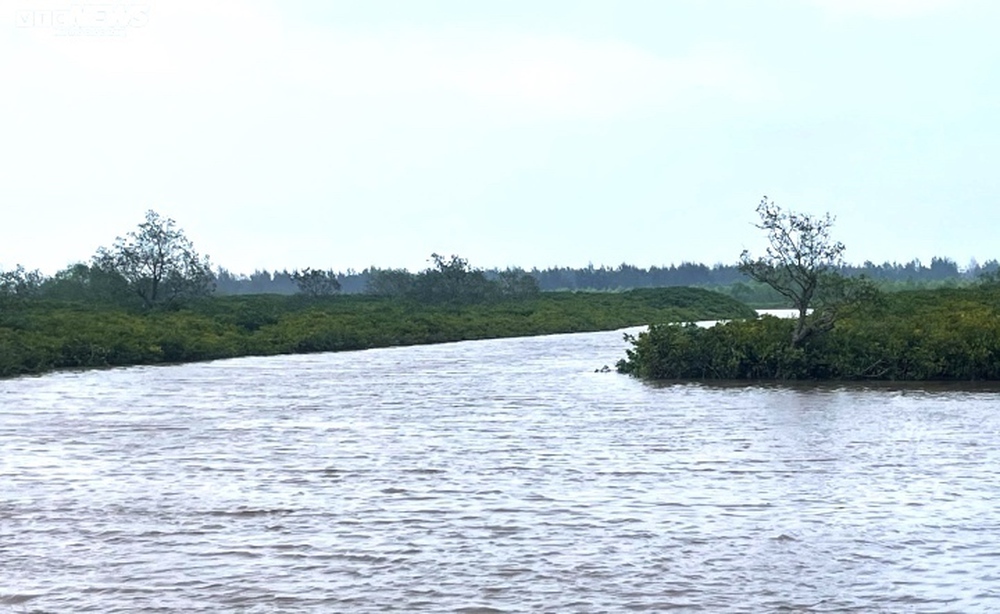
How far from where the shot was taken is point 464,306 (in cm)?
8544

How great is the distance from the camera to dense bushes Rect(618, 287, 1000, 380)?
102 feet

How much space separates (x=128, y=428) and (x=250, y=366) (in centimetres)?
2035

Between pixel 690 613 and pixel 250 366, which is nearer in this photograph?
pixel 690 613

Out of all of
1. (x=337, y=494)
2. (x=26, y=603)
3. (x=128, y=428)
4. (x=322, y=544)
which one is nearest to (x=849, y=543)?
(x=322, y=544)

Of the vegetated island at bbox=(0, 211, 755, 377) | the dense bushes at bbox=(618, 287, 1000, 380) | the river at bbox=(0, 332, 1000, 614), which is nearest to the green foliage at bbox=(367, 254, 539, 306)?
the vegetated island at bbox=(0, 211, 755, 377)

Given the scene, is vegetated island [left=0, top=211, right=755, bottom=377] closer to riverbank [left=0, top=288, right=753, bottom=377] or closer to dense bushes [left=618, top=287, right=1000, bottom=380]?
riverbank [left=0, top=288, right=753, bottom=377]

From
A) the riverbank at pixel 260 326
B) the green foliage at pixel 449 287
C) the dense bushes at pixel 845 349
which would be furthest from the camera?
the green foliage at pixel 449 287

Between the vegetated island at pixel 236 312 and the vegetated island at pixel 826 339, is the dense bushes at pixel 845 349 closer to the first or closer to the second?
the vegetated island at pixel 826 339

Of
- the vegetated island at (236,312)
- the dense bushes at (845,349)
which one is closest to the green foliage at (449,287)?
the vegetated island at (236,312)

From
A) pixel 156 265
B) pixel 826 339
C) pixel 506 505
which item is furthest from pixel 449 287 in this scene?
pixel 506 505

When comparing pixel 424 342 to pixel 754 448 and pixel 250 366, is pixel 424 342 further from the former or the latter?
pixel 754 448

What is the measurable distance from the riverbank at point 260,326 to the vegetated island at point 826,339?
19.4 metres

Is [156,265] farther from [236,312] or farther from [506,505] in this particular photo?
[506,505]

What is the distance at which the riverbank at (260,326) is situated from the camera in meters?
42.5
